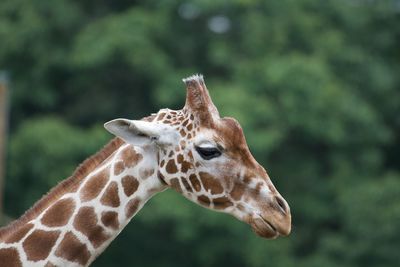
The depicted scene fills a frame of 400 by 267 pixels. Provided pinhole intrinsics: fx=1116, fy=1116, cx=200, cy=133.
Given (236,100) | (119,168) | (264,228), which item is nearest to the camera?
(264,228)

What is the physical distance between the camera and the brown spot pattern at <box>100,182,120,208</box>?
6.40 m

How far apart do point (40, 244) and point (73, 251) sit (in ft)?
0.64

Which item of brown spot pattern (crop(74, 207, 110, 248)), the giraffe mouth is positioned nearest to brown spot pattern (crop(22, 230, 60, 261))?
brown spot pattern (crop(74, 207, 110, 248))

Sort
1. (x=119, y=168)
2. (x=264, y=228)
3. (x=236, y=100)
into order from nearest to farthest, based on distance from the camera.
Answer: (x=264, y=228) < (x=119, y=168) < (x=236, y=100)

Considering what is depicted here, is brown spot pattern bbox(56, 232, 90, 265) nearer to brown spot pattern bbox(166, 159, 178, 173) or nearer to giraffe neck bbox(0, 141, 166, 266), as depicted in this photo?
giraffe neck bbox(0, 141, 166, 266)

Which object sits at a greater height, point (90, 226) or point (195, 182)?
point (195, 182)

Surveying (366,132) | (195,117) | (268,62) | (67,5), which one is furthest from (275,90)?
(195,117)

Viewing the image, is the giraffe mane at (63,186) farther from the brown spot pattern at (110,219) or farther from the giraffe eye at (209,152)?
the giraffe eye at (209,152)

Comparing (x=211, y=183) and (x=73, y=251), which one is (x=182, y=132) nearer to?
(x=211, y=183)

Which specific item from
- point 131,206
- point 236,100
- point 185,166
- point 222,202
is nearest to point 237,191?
point 222,202

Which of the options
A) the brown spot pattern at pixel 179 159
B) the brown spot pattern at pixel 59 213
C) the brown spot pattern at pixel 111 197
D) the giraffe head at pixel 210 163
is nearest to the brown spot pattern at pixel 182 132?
the giraffe head at pixel 210 163

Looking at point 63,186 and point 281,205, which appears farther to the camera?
point 63,186

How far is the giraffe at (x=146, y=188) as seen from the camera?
20.7ft

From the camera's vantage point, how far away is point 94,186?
6.48 m
